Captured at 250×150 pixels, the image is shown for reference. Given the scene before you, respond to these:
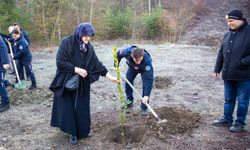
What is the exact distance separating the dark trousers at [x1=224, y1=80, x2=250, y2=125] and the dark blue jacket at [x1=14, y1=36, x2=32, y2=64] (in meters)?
5.05

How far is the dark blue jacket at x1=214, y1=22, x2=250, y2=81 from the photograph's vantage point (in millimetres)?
4871

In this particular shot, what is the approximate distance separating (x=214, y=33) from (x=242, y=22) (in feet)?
55.8

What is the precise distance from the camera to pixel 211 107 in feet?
22.1

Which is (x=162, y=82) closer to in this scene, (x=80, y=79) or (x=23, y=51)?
(x=23, y=51)

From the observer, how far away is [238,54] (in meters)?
4.93

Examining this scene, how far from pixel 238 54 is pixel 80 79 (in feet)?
7.95

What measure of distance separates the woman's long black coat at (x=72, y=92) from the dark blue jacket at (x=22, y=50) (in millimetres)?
3662

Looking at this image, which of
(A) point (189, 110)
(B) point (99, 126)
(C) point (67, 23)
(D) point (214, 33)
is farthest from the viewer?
(C) point (67, 23)

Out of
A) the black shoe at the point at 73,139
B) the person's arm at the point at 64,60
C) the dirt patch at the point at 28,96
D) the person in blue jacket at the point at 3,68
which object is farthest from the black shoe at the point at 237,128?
the person in blue jacket at the point at 3,68

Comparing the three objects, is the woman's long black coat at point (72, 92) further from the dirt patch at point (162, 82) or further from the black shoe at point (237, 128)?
the dirt patch at point (162, 82)

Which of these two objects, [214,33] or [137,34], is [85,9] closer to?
[137,34]

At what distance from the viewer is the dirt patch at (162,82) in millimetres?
8328

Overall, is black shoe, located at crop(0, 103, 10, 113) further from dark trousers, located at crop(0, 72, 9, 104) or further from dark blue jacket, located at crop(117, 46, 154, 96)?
dark blue jacket, located at crop(117, 46, 154, 96)

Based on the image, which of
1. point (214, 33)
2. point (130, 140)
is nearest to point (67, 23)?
point (214, 33)
